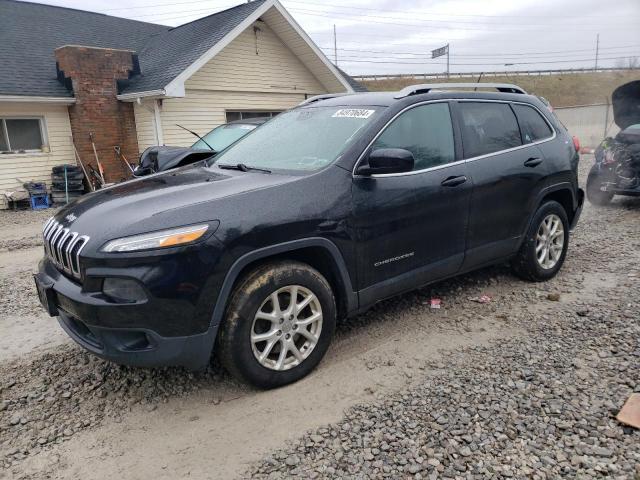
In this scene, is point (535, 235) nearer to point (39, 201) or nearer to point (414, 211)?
point (414, 211)

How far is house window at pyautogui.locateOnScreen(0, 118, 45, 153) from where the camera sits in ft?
39.4

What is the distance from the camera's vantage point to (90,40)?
49.9ft

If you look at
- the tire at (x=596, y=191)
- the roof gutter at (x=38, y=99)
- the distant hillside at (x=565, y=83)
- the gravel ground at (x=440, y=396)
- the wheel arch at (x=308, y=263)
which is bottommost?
the gravel ground at (x=440, y=396)

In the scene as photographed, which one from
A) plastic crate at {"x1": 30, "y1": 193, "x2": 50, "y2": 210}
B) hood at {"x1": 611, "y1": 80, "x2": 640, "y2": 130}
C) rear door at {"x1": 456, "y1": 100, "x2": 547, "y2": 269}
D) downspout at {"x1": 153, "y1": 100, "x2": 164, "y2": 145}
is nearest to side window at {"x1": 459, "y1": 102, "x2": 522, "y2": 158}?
rear door at {"x1": 456, "y1": 100, "x2": 547, "y2": 269}

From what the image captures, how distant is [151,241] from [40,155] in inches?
471

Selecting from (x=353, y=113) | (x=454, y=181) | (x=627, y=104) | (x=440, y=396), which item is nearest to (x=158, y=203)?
(x=353, y=113)

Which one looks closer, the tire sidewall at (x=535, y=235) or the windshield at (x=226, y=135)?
the tire sidewall at (x=535, y=235)

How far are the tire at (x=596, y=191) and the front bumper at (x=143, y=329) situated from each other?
8.40 meters

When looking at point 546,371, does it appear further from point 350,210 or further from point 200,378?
point 200,378

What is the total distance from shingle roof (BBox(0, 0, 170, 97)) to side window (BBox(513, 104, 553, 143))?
1157 cm

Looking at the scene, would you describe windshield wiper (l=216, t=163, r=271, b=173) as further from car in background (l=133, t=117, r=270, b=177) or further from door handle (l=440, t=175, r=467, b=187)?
car in background (l=133, t=117, r=270, b=177)

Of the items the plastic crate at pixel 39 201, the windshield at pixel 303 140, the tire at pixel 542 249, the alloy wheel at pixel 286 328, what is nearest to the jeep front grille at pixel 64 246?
the alloy wheel at pixel 286 328

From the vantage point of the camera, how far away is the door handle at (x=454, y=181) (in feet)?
12.4

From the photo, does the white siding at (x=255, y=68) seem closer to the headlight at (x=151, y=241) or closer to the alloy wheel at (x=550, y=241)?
the alloy wheel at (x=550, y=241)
